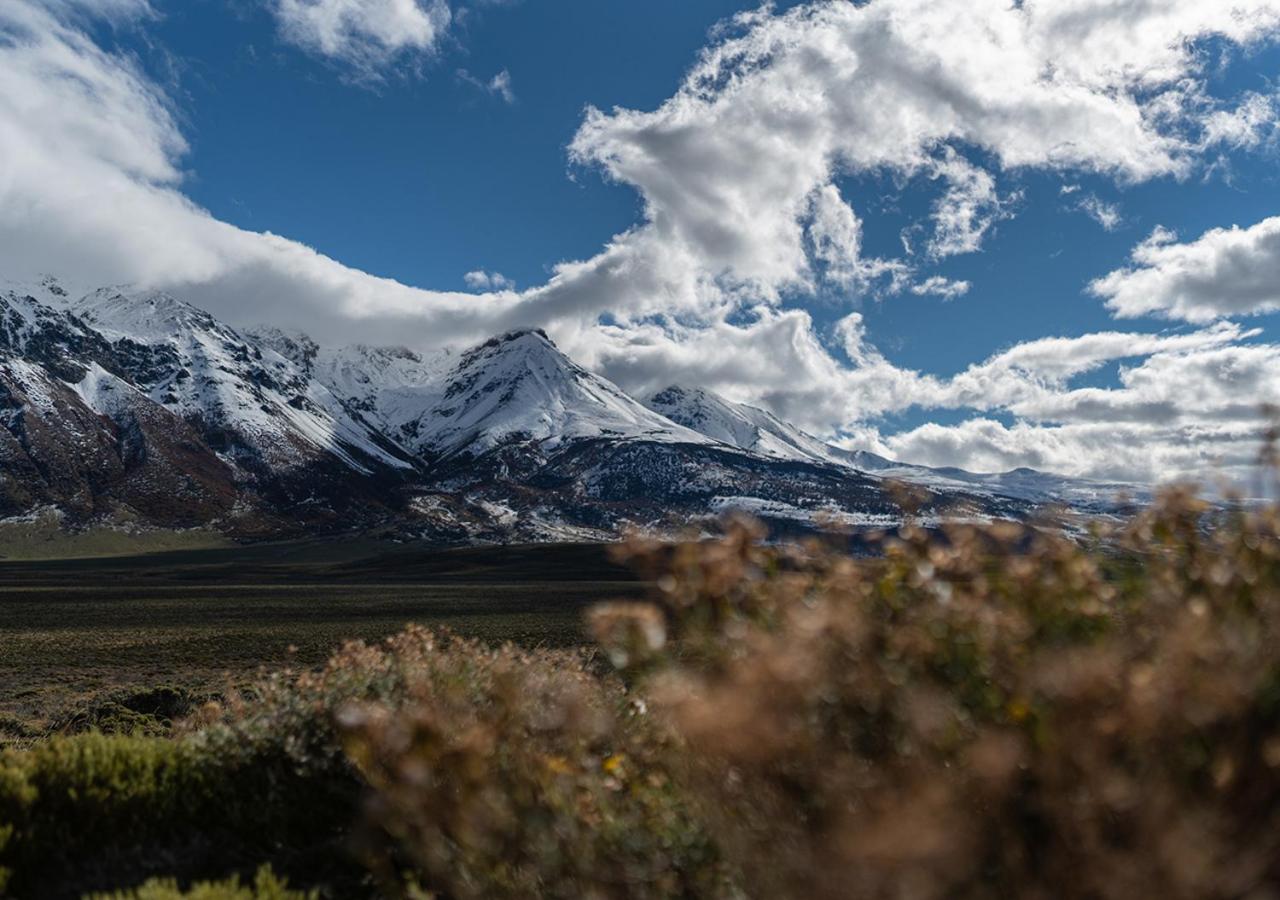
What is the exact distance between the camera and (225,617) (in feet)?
197

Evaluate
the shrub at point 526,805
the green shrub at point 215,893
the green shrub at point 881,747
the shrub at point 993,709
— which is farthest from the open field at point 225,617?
the shrub at point 993,709

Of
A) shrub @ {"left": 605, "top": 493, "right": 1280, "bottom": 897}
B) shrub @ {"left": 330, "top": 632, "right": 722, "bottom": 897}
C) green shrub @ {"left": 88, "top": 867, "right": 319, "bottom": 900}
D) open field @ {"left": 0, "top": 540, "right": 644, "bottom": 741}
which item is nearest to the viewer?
shrub @ {"left": 605, "top": 493, "right": 1280, "bottom": 897}

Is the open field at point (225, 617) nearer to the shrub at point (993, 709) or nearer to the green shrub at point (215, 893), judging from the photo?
the green shrub at point (215, 893)

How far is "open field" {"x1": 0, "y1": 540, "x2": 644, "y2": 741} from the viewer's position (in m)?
31.1

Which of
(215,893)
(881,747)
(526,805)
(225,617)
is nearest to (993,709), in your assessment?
(881,747)

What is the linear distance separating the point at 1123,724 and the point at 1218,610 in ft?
3.80

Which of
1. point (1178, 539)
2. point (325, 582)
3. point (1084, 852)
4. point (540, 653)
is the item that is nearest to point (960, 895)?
point (1084, 852)

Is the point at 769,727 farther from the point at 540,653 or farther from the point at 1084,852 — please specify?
the point at 540,653

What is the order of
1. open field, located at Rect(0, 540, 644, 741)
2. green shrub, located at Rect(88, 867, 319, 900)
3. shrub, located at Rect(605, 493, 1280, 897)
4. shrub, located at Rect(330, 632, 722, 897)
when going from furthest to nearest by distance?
open field, located at Rect(0, 540, 644, 741)
green shrub, located at Rect(88, 867, 319, 900)
shrub, located at Rect(330, 632, 722, 897)
shrub, located at Rect(605, 493, 1280, 897)

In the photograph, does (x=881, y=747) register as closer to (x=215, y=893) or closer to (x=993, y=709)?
(x=993, y=709)

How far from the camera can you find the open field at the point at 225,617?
102 ft

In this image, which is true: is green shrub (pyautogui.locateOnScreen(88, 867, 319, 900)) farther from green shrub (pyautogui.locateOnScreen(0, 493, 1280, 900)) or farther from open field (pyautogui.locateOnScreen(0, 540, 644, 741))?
open field (pyautogui.locateOnScreen(0, 540, 644, 741))

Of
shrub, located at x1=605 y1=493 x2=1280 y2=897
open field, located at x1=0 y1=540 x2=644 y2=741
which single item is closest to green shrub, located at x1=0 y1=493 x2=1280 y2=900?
shrub, located at x1=605 y1=493 x2=1280 y2=897

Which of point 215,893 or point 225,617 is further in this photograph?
point 225,617
